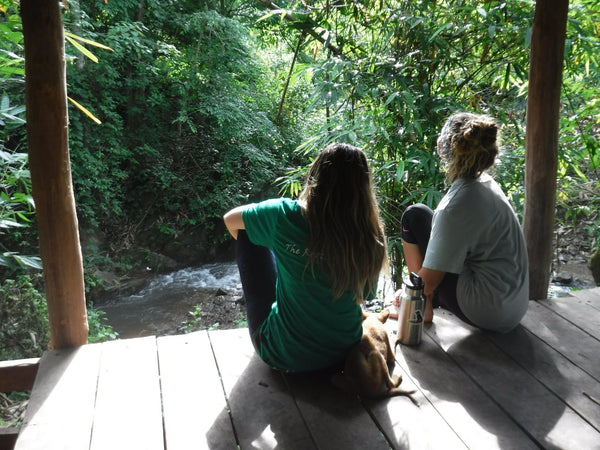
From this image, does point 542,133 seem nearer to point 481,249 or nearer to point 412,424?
point 481,249

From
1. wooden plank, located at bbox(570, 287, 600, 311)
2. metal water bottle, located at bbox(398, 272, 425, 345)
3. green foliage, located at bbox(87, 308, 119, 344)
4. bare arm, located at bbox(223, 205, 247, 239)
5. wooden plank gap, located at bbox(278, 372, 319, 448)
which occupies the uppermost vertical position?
bare arm, located at bbox(223, 205, 247, 239)

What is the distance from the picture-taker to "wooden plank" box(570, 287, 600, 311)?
96.3 inches

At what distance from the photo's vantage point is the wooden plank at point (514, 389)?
4.80ft

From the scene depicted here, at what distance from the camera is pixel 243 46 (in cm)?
689

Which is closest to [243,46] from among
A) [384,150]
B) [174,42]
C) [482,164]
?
[174,42]

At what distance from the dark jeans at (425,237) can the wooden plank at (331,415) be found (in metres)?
0.67

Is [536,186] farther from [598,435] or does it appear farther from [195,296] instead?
[195,296]

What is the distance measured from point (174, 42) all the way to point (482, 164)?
6.10 meters

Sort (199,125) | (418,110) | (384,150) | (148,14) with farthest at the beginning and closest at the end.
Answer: (199,125) < (148,14) < (384,150) < (418,110)

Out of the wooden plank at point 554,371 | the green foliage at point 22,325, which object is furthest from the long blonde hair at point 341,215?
the green foliage at point 22,325

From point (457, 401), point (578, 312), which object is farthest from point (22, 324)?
point (578, 312)

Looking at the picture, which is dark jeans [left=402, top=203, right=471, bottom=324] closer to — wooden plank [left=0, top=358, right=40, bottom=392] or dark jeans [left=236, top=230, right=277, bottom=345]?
dark jeans [left=236, top=230, right=277, bottom=345]

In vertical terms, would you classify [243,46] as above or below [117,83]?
above

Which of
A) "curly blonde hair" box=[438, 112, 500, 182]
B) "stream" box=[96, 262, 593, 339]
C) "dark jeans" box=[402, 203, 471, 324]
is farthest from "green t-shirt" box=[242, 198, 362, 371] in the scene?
"stream" box=[96, 262, 593, 339]
